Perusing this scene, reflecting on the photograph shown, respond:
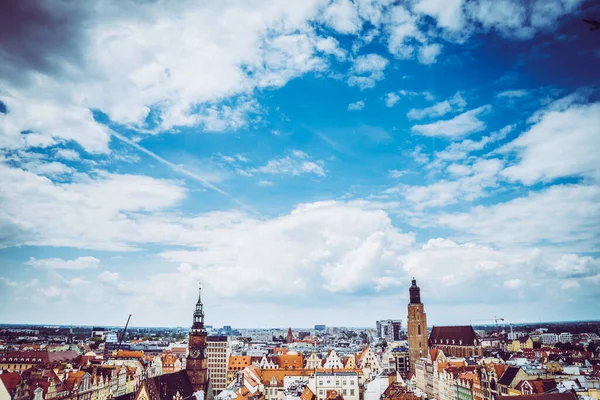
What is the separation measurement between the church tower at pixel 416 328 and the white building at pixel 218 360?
5663 cm

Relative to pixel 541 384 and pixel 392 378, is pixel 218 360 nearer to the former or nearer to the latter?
pixel 392 378

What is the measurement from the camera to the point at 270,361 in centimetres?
14488

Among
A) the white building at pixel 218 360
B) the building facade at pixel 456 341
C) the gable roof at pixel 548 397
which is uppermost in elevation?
the building facade at pixel 456 341

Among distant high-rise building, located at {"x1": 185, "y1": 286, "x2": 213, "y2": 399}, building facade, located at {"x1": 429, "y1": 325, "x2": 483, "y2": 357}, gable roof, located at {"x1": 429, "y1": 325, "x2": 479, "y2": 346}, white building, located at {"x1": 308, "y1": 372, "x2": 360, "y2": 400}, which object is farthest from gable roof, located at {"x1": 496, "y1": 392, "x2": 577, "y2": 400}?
gable roof, located at {"x1": 429, "y1": 325, "x2": 479, "y2": 346}

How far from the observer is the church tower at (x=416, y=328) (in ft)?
516

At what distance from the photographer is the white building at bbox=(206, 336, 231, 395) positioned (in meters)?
155

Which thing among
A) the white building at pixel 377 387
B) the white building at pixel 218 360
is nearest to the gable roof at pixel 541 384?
the white building at pixel 377 387

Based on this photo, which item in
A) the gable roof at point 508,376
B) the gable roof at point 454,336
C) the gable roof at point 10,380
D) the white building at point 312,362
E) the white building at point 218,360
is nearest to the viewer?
the gable roof at point 10,380

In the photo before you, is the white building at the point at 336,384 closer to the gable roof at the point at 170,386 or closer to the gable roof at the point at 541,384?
the gable roof at the point at 170,386

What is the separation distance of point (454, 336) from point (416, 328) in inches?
845

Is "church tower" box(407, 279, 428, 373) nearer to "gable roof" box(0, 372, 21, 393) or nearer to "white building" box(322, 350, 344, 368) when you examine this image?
"white building" box(322, 350, 344, 368)

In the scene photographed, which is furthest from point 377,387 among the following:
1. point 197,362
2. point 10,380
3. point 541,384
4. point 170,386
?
point 10,380

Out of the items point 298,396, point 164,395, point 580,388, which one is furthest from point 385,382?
point 164,395

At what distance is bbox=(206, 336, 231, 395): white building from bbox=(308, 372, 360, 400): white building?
5851 cm
